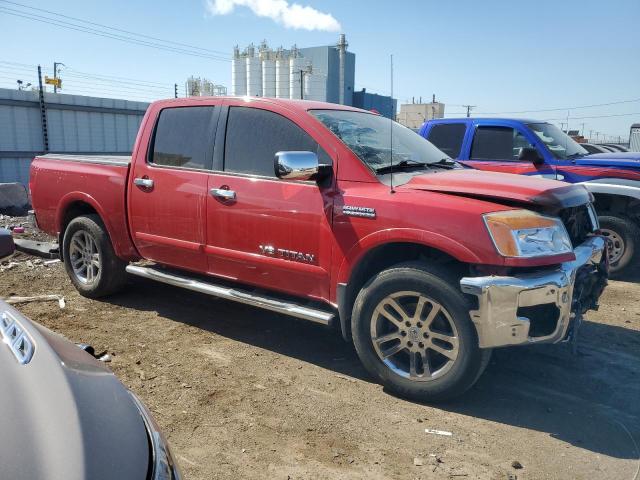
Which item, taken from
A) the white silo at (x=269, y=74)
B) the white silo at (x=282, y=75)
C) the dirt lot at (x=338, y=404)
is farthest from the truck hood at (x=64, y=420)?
the white silo at (x=269, y=74)

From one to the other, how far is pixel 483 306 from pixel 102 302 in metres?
3.89

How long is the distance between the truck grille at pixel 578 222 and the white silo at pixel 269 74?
3768 cm

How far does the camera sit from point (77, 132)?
14508 mm

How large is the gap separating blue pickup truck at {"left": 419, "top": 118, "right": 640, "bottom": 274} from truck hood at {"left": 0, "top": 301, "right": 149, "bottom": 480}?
596 cm

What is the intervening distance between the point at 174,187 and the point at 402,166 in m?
1.91

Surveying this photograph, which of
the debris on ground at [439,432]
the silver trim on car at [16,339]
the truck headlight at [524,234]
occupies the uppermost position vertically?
the truck headlight at [524,234]

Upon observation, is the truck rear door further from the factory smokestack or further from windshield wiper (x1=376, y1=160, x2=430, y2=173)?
the factory smokestack

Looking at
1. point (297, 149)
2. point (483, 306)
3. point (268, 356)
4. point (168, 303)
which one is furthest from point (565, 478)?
point (168, 303)

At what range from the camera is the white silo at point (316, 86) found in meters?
36.5

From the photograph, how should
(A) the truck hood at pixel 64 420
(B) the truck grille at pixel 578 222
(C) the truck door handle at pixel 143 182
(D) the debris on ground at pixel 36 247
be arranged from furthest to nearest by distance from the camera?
(D) the debris on ground at pixel 36 247
(C) the truck door handle at pixel 143 182
(B) the truck grille at pixel 578 222
(A) the truck hood at pixel 64 420

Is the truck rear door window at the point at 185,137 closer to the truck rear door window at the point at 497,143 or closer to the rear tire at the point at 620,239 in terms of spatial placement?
the truck rear door window at the point at 497,143

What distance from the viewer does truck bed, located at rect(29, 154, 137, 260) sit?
4934mm

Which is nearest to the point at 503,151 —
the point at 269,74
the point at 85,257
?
the point at 85,257

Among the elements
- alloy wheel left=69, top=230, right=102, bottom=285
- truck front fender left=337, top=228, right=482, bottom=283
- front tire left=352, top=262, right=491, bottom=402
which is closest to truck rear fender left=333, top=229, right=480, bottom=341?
truck front fender left=337, top=228, right=482, bottom=283
